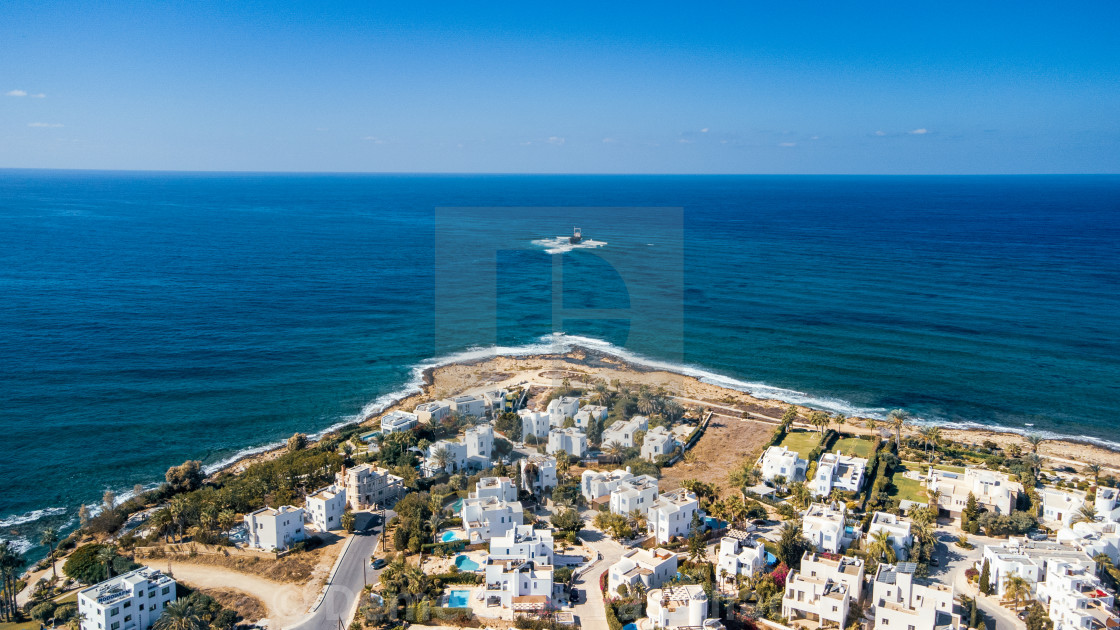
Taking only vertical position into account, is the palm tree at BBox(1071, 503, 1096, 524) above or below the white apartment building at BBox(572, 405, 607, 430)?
below

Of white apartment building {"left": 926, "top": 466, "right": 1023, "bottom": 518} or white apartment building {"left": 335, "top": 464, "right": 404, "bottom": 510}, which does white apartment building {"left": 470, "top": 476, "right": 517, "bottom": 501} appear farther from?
white apartment building {"left": 926, "top": 466, "right": 1023, "bottom": 518}

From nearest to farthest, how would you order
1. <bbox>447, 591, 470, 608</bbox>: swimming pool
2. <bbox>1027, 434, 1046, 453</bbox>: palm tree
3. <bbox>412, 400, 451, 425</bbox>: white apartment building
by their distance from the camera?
<bbox>447, 591, 470, 608</bbox>: swimming pool → <bbox>1027, 434, 1046, 453</bbox>: palm tree → <bbox>412, 400, 451, 425</bbox>: white apartment building

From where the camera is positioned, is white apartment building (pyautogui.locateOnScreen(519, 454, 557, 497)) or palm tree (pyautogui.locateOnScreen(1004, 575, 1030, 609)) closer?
palm tree (pyautogui.locateOnScreen(1004, 575, 1030, 609))

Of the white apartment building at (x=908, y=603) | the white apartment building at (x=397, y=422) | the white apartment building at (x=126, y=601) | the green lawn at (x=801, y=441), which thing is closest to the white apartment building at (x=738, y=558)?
the white apartment building at (x=908, y=603)

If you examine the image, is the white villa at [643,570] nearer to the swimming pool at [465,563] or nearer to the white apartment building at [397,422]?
the swimming pool at [465,563]

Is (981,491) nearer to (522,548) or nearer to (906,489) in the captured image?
(906,489)

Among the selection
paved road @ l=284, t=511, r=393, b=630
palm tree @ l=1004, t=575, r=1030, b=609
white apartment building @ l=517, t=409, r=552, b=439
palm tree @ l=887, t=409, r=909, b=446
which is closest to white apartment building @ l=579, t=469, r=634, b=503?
white apartment building @ l=517, t=409, r=552, b=439

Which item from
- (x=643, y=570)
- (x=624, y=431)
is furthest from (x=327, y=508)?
(x=624, y=431)
